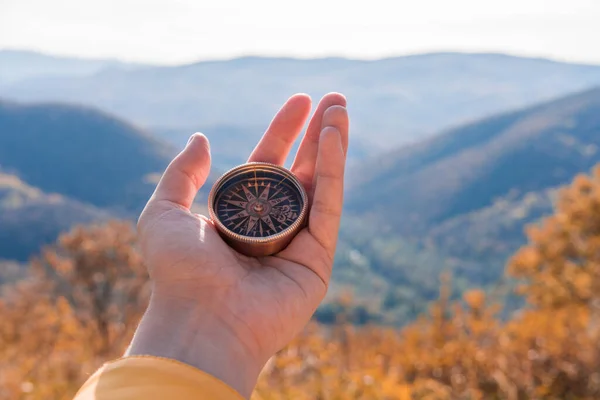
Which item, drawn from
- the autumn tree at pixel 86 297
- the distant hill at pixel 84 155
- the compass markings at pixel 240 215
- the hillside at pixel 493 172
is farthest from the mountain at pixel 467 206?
the compass markings at pixel 240 215

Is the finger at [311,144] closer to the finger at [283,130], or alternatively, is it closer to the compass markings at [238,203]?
the finger at [283,130]

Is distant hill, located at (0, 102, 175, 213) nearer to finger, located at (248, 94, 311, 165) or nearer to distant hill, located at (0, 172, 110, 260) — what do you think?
distant hill, located at (0, 172, 110, 260)

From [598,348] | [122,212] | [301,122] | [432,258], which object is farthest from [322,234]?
[122,212]

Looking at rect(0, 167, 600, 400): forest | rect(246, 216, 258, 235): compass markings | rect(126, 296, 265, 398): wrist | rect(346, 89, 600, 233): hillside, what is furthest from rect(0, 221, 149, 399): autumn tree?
rect(346, 89, 600, 233): hillside

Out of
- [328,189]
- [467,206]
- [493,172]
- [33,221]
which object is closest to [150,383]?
[328,189]

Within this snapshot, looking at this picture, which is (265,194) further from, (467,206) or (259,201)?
(467,206)
